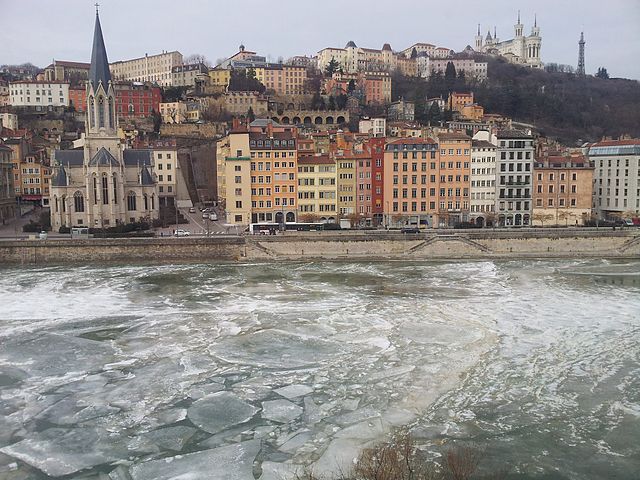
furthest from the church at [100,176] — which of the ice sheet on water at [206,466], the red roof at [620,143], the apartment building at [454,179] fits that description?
the ice sheet on water at [206,466]

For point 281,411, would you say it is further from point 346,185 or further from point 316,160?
point 316,160

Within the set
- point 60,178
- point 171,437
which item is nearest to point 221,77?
point 60,178

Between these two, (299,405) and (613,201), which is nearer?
(299,405)

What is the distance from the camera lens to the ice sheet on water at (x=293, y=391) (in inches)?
684

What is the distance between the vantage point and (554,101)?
10381 cm

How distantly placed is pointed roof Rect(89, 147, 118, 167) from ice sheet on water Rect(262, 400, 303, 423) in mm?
38224

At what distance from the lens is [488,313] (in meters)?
26.6

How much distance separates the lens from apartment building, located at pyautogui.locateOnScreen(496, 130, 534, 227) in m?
50.8

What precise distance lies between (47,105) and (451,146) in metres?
63.5

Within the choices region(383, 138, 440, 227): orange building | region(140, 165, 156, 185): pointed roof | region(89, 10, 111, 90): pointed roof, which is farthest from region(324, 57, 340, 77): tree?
region(383, 138, 440, 227): orange building

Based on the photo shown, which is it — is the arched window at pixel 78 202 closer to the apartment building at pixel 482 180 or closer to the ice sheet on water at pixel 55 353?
the ice sheet on water at pixel 55 353

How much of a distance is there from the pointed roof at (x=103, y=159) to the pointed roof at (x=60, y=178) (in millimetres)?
2243

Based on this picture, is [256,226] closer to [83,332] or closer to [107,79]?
[107,79]

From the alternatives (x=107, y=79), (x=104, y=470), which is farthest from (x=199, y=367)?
(x=107, y=79)
